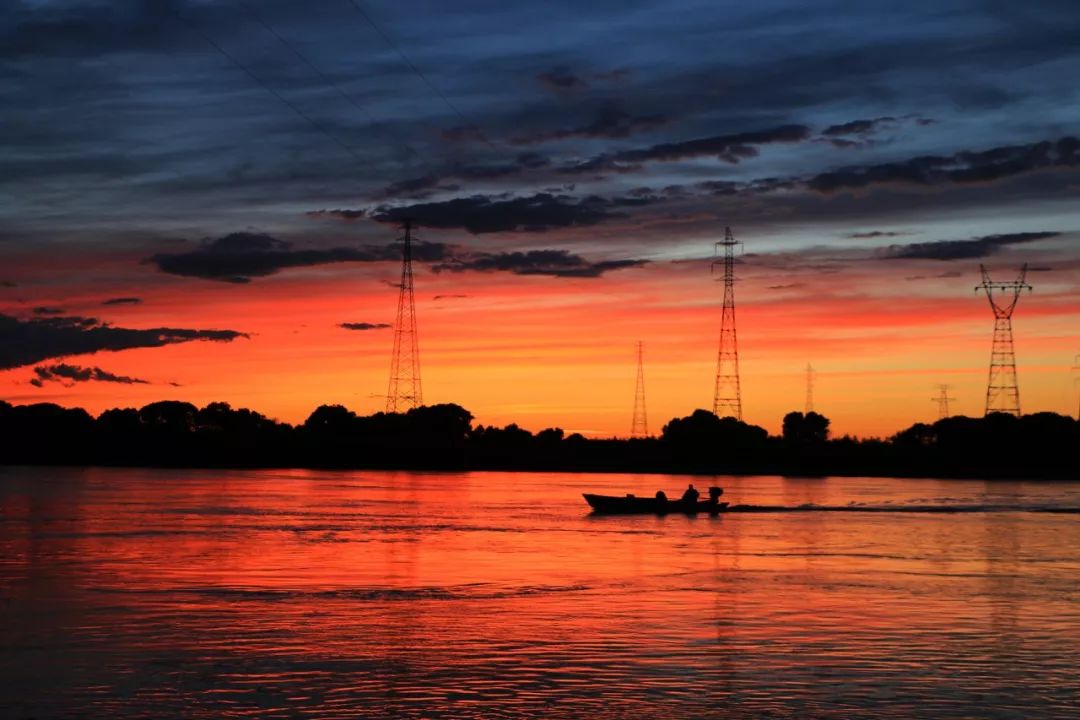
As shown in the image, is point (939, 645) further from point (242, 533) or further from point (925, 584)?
point (242, 533)

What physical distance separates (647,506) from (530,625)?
191ft

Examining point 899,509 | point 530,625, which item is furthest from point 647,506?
point 530,625

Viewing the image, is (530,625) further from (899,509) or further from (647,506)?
(899,509)

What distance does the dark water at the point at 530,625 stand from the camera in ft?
84.3

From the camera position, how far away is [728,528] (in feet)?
276

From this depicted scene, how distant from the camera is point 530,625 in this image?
35.4 meters

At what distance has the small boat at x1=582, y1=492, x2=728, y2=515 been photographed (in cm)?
9238

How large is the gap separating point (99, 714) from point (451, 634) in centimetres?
1149

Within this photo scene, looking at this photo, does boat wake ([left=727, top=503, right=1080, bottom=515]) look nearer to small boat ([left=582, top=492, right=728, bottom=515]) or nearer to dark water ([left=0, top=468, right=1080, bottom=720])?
small boat ([left=582, top=492, right=728, bottom=515])

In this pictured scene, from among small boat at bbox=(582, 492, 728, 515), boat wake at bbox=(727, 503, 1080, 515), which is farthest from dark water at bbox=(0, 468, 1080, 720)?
boat wake at bbox=(727, 503, 1080, 515)

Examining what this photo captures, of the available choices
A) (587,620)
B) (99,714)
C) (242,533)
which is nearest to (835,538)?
(242,533)

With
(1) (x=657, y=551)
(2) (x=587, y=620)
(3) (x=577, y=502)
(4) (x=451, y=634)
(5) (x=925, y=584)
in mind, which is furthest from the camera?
(3) (x=577, y=502)

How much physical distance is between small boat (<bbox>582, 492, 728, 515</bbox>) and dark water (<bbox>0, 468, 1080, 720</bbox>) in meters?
17.2

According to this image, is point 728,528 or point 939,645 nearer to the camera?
point 939,645
